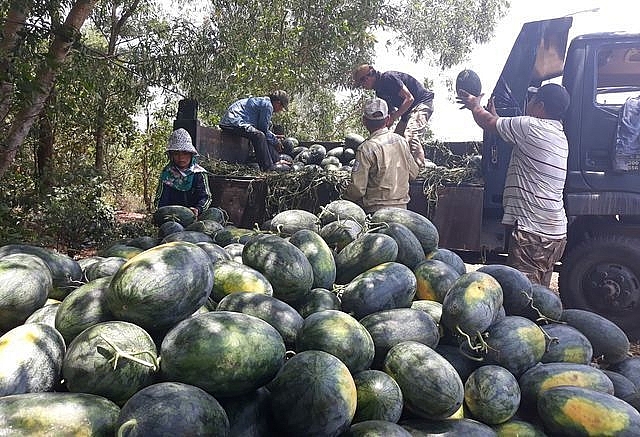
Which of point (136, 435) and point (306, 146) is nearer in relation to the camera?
point (136, 435)

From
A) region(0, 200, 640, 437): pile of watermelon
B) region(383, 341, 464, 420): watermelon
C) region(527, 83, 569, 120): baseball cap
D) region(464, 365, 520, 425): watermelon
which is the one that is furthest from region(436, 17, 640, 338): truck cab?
region(383, 341, 464, 420): watermelon

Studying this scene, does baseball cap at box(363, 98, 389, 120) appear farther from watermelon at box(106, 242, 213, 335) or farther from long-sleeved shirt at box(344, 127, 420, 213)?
watermelon at box(106, 242, 213, 335)

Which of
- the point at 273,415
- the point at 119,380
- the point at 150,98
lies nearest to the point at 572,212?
the point at 273,415

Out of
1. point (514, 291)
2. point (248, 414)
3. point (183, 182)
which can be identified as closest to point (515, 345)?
point (514, 291)

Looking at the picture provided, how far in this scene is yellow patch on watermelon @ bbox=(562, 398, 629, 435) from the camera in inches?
76.7

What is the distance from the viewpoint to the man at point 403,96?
7.41m

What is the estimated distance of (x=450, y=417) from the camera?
2004 mm

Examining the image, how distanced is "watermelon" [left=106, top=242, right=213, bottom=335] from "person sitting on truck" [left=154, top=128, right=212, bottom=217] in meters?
3.64

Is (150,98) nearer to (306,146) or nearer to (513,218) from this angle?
(306,146)

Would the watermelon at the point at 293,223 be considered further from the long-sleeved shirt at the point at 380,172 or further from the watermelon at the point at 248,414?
the watermelon at the point at 248,414

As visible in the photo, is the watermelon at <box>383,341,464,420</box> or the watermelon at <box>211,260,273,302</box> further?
the watermelon at <box>211,260,273,302</box>

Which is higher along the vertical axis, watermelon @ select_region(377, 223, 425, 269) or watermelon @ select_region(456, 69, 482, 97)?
watermelon @ select_region(456, 69, 482, 97)

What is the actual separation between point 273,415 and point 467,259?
186 inches

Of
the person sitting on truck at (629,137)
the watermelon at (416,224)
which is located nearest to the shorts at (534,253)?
the person sitting on truck at (629,137)
